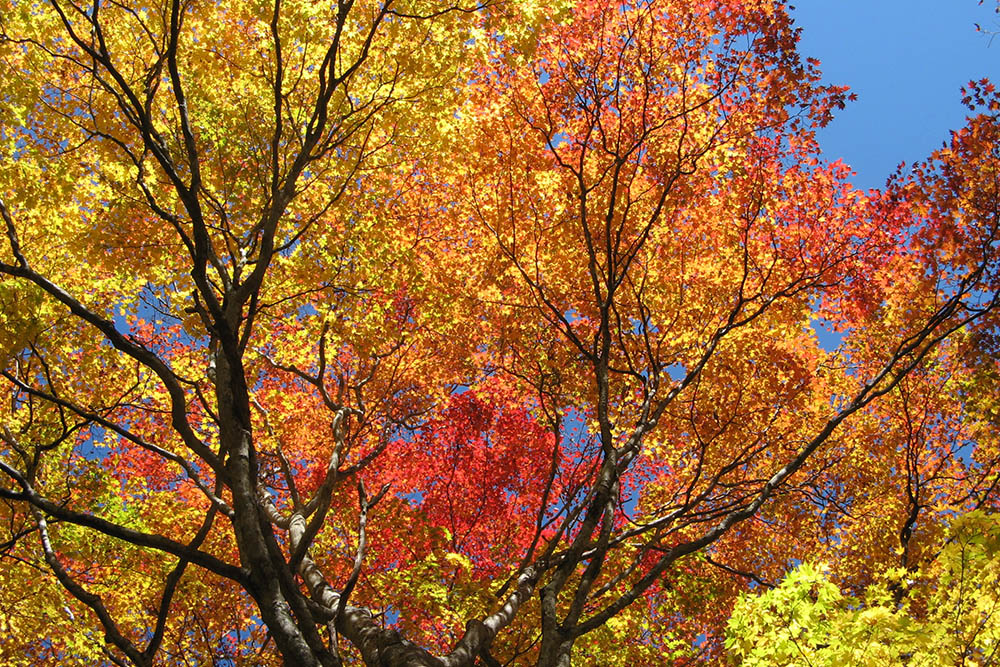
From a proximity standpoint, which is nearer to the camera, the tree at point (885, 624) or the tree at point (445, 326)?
the tree at point (885, 624)

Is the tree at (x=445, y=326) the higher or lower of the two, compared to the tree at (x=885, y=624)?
higher

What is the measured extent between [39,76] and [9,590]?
794cm

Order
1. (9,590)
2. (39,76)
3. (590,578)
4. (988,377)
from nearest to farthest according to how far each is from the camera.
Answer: (590,578) < (39,76) < (988,377) < (9,590)

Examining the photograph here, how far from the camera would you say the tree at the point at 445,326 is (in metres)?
8.27

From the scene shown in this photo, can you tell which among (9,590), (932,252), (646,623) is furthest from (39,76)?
(932,252)

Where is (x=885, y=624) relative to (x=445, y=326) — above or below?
below

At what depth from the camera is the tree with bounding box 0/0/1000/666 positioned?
27.1ft

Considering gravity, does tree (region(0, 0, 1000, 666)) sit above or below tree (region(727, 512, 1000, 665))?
above

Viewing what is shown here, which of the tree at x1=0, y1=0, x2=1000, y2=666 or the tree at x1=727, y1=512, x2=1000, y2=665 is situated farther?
the tree at x1=0, y1=0, x2=1000, y2=666

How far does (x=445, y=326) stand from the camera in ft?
43.3

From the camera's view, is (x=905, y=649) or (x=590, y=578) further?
(x=590, y=578)

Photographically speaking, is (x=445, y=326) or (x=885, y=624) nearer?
(x=885, y=624)

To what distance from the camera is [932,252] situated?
11.9 metres

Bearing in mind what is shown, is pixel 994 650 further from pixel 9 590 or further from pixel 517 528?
pixel 9 590
